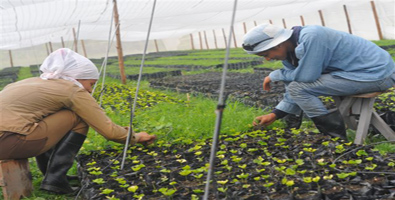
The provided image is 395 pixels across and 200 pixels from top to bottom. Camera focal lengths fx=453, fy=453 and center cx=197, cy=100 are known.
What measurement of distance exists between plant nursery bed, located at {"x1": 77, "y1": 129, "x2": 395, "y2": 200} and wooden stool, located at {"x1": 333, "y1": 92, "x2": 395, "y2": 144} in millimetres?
232

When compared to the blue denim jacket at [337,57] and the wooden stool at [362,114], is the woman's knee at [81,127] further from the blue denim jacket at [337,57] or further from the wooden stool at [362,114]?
the wooden stool at [362,114]

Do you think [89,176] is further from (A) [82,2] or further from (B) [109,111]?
(A) [82,2]

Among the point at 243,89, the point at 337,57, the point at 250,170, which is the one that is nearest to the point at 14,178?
the point at 250,170

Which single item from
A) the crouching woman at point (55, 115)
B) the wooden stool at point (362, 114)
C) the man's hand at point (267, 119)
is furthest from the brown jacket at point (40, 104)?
the wooden stool at point (362, 114)

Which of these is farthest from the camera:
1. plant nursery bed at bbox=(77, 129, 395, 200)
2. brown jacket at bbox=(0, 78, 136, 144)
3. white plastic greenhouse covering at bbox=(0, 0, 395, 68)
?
white plastic greenhouse covering at bbox=(0, 0, 395, 68)

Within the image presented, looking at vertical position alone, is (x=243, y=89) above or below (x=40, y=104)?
below

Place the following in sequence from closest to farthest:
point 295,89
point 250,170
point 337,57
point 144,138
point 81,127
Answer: point 250,170
point 81,127
point 337,57
point 295,89
point 144,138

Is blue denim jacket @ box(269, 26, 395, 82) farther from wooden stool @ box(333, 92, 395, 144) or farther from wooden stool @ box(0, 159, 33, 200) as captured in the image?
wooden stool @ box(0, 159, 33, 200)

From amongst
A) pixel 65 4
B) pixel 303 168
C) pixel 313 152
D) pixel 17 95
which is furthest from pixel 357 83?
pixel 65 4

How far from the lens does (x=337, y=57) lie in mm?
3330

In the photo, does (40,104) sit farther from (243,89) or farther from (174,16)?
(174,16)

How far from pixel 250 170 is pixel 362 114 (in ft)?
3.44

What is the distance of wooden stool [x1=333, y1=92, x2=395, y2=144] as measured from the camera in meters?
3.34

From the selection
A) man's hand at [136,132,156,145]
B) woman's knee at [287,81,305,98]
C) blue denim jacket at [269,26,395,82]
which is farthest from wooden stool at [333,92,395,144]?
man's hand at [136,132,156,145]
